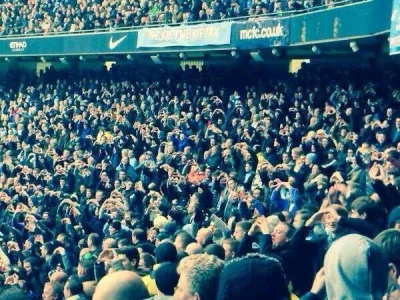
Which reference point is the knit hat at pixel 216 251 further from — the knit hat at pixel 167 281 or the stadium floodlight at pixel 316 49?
the stadium floodlight at pixel 316 49

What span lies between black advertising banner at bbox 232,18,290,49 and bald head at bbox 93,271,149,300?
659 inches

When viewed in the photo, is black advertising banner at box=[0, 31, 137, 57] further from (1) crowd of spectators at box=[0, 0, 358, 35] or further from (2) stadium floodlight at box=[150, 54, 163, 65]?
(2) stadium floodlight at box=[150, 54, 163, 65]

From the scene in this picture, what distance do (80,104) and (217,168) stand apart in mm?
11725

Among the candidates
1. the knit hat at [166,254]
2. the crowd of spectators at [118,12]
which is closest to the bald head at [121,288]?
the knit hat at [166,254]

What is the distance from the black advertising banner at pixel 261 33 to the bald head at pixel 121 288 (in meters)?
16.7

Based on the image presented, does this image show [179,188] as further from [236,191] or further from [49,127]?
[49,127]

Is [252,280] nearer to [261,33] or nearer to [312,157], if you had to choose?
[312,157]

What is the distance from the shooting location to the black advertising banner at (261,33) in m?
20.9

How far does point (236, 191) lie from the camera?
11758mm

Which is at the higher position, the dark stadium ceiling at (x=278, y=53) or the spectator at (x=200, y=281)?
the dark stadium ceiling at (x=278, y=53)

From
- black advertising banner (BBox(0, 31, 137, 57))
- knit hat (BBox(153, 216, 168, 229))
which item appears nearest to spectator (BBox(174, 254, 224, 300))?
knit hat (BBox(153, 216, 168, 229))

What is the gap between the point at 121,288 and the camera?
433 cm

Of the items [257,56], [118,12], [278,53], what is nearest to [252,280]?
[278,53]

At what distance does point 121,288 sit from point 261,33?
17.7m
